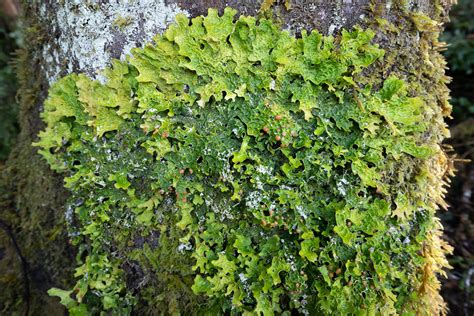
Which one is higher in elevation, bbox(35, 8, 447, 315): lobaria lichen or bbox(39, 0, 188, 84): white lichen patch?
bbox(39, 0, 188, 84): white lichen patch

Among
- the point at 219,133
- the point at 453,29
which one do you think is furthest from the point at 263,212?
the point at 453,29

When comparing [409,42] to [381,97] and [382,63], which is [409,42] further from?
[381,97]

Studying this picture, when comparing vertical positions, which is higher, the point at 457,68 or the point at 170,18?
the point at 170,18

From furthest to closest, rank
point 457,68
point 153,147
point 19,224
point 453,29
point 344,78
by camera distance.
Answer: point 453,29 < point 457,68 < point 19,224 < point 153,147 < point 344,78

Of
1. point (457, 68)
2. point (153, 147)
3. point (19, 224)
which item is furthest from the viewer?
point (457, 68)

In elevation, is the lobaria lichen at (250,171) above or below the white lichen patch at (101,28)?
below
